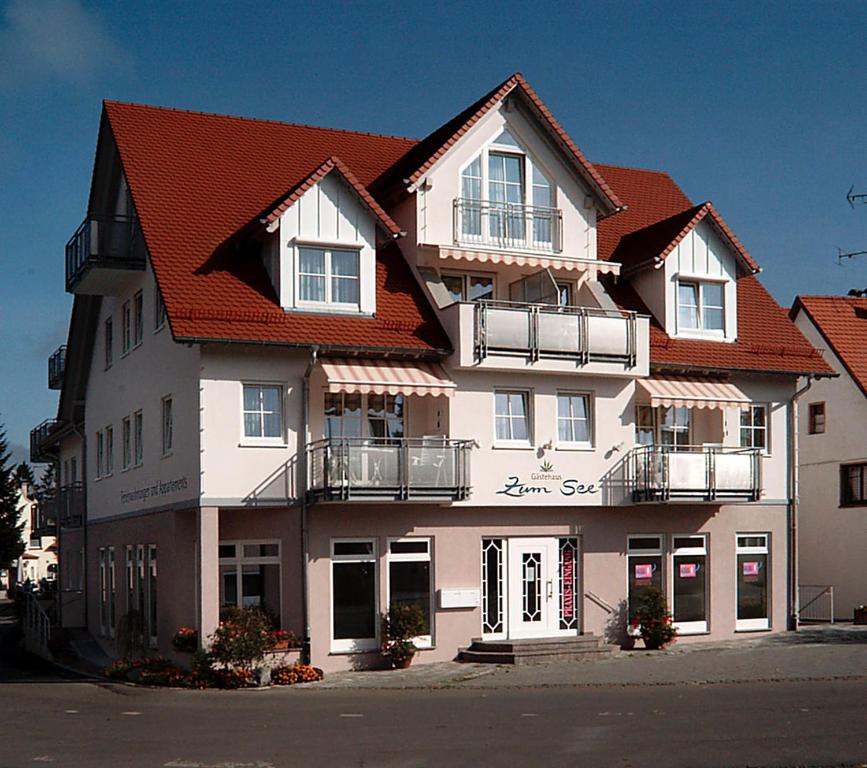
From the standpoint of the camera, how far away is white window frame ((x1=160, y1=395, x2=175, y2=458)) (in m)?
29.8

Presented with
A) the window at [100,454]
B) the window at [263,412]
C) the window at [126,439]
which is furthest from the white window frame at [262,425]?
the window at [100,454]

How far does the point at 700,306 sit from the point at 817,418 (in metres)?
10.6

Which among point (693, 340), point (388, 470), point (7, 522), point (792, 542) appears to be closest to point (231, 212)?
point (388, 470)

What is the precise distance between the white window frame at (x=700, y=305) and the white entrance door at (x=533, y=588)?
6.38 m

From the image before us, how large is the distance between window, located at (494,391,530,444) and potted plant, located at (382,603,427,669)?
14.6 feet

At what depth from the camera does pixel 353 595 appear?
28688 mm

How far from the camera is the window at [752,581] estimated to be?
1298 inches

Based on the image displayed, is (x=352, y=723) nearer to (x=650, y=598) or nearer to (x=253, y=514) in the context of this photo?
(x=253, y=514)

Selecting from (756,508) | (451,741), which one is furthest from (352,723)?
(756,508)

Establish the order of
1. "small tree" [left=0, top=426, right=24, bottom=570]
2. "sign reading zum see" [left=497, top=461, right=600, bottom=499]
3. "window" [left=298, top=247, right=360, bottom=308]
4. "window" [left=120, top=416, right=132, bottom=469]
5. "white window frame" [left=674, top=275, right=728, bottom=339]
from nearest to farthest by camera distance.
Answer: "window" [left=298, top=247, right=360, bottom=308] → "sign reading zum see" [left=497, top=461, right=600, bottom=499] → "white window frame" [left=674, top=275, right=728, bottom=339] → "window" [left=120, top=416, right=132, bottom=469] → "small tree" [left=0, top=426, right=24, bottom=570]

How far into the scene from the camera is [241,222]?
30469 mm

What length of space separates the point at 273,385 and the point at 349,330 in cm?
200

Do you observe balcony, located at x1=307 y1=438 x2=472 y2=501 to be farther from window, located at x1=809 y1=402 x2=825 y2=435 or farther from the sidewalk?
window, located at x1=809 y1=402 x2=825 y2=435

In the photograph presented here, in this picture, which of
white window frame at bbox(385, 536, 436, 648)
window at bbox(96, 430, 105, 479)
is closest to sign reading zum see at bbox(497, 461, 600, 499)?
white window frame at bbox(385, 536, 436, 648)
